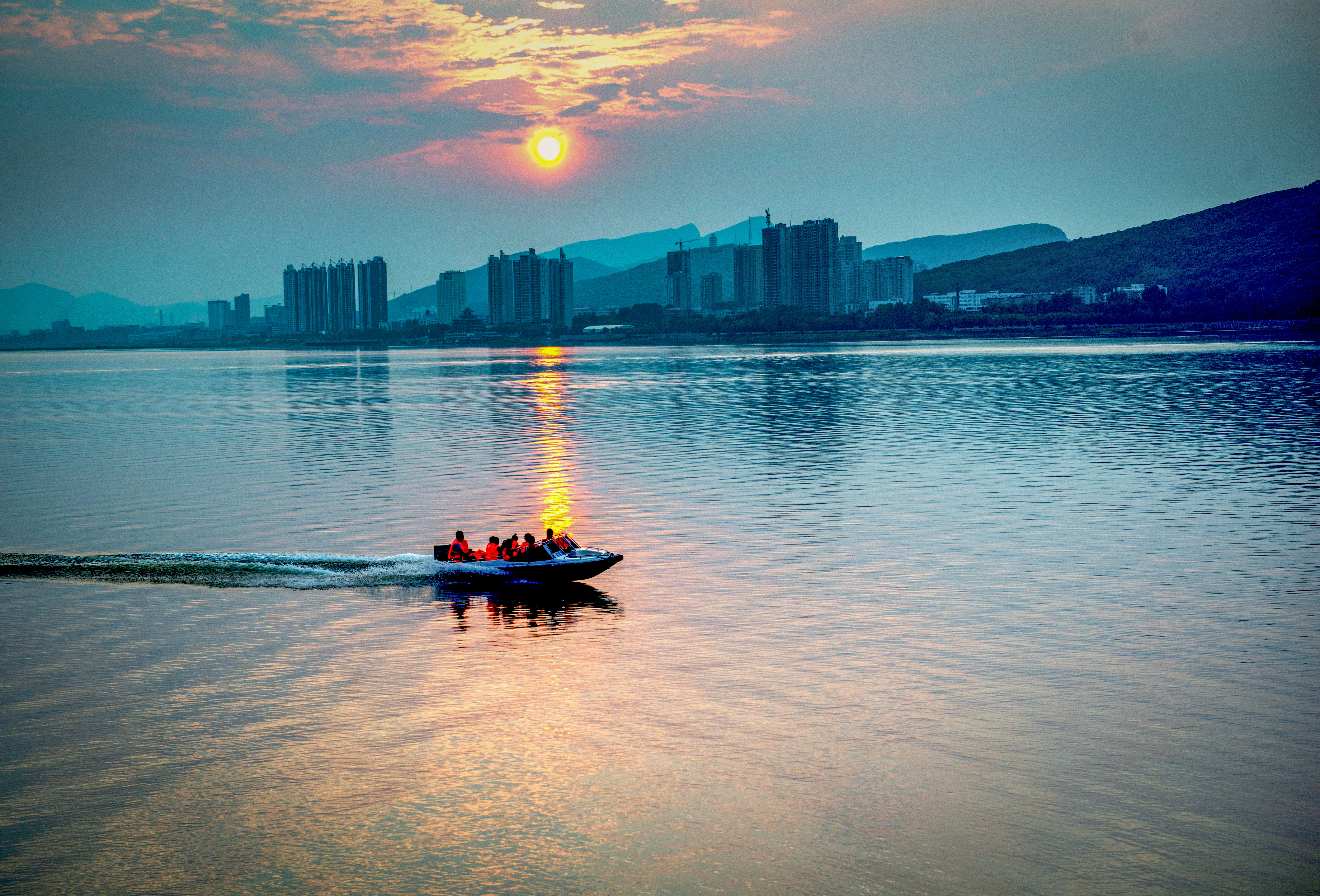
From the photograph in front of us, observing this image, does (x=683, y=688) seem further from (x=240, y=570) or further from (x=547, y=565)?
(x=240, y=570)

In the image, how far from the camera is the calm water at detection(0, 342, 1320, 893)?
15.8 meters

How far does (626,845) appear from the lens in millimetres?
16188

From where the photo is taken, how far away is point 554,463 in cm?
6344

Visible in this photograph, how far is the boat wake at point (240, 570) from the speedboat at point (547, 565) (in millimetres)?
164

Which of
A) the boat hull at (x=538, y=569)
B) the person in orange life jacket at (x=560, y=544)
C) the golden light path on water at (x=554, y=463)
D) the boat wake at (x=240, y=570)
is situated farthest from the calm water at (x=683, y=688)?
the person in orange life jacket at (x=560, y=544)

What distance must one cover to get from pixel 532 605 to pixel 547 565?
4.28 feet

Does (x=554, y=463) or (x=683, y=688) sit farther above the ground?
(x=554, y=463)

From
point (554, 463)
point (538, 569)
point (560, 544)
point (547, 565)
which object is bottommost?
point (538, 569)

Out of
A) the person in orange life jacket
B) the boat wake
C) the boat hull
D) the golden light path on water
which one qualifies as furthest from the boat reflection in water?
the golden light path on water

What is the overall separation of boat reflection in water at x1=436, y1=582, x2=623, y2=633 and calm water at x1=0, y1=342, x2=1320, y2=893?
187mm

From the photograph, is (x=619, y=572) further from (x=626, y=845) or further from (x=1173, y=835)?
(x=1173, y=835)

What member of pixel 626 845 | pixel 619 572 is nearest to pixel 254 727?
pixel 626 845

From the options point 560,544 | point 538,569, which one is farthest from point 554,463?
point 538,569

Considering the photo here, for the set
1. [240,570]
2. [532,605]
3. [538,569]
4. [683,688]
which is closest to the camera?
[683,688]
